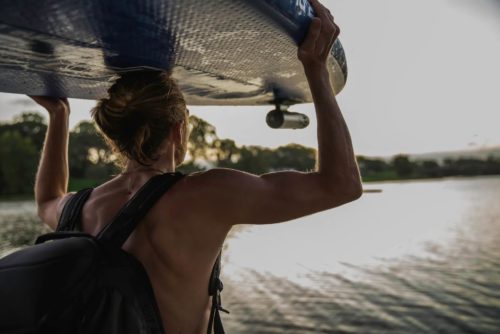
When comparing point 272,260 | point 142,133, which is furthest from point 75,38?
point 272,260

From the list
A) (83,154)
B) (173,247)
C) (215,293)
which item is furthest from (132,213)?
(83,154)

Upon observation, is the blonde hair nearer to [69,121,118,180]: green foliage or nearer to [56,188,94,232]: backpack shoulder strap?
[56,188,94,232]: backpack shoulder strap

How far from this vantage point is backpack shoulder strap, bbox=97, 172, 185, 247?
1.47 m

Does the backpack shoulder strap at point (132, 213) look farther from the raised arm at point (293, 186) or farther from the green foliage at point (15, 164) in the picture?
the green foliage at point (15, 164)

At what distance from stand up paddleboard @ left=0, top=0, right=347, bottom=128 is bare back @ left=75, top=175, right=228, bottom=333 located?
635mm

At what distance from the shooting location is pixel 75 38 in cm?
186

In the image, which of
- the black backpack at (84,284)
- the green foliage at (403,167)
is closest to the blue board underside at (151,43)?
the black backpack at (84,284)

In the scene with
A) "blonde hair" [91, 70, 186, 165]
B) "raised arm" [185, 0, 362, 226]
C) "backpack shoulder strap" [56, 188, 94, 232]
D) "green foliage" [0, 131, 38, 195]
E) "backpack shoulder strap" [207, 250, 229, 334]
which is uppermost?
"blonde hair" [91, 70, 186, 165]

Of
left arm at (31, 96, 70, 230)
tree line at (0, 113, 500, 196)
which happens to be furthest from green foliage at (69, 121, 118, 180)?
left arm at (31, 96, 70, 230)

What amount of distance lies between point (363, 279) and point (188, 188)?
13.4 metres

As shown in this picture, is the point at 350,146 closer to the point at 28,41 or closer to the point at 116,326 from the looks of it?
the point at 116,326

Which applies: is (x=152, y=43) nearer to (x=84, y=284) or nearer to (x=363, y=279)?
(x=84, y=284)

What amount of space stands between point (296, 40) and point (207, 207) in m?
0.88

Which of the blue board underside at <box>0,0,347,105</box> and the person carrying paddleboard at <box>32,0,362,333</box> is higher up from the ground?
the blue board underside at <box>0,0,347,105</box>
